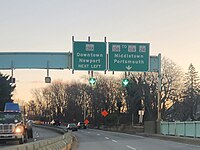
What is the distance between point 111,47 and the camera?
41594 millimetres

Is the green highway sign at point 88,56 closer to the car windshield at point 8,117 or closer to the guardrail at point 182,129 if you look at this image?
the guardrail at point 182,129

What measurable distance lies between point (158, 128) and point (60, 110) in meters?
106

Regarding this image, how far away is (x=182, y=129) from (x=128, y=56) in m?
8.58

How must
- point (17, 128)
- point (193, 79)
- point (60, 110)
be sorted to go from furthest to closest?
point (60, 110)
point (193, 79)
point (17, 128)

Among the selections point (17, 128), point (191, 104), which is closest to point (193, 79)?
point (191, 104)

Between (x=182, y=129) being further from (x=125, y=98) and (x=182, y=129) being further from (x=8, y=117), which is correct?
(x=125, y=98)

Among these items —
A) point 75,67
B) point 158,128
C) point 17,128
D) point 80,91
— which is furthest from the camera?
point 80,91

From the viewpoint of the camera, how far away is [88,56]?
40.8m

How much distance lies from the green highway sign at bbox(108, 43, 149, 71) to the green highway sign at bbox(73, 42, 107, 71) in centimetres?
89

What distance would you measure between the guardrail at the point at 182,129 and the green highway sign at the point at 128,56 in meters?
6.39

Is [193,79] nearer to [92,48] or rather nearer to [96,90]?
[96,90]

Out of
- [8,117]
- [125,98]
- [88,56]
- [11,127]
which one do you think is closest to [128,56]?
[88,56]

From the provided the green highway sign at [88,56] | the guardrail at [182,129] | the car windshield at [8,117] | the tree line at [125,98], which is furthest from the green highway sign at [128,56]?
the tree line at [125,98]

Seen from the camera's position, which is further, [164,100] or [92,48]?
[164,100]
